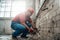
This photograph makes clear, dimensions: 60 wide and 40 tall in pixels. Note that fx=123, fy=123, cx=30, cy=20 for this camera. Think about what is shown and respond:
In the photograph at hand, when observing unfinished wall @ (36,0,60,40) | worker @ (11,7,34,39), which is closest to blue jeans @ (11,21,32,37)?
worker @ (11,7,34,39)

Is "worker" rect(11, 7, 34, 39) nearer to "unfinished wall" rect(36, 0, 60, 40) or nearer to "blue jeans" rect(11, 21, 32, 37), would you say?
"blue jeans" rect(11, 21, 32, 37)

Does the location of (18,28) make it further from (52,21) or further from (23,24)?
(52,21)

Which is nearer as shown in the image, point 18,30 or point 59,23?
point 59,23

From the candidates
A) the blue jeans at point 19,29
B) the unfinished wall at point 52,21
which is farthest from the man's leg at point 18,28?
the unfinished wall at point 52,21

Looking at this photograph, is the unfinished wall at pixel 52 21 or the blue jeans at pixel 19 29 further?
the blue jeans at pixel 19 29

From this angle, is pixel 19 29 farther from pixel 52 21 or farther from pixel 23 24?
pixel 52 21

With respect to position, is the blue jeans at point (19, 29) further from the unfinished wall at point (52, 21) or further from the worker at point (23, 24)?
the unfinished wall at point (52, 21)

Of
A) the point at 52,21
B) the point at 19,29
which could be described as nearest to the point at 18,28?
the point at 19,29

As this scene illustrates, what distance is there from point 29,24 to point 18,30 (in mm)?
137

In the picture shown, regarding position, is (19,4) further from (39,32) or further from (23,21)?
(39,32)

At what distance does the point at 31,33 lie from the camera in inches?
52.0

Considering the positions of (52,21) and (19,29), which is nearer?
(52,21)

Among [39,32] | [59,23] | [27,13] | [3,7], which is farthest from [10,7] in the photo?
[59,23]

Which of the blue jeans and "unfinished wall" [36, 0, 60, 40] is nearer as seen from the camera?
"unfinished wall" [36, 0, 60, 40]
